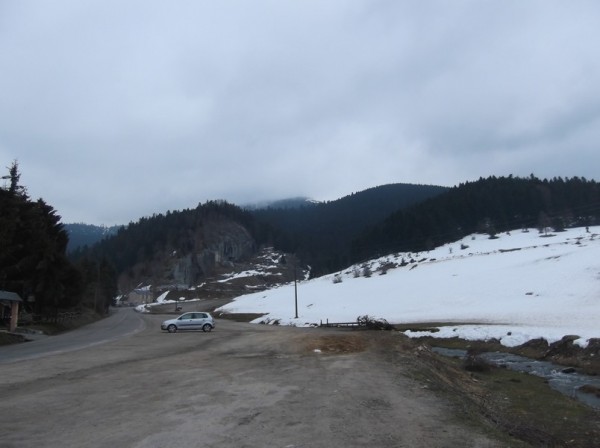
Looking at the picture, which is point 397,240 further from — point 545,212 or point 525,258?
point 525,258

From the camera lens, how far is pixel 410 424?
9430 mm

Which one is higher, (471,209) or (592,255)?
(471,209)

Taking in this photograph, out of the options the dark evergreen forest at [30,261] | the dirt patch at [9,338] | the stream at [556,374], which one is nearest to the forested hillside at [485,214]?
the dark evergreen forest at [30,261]

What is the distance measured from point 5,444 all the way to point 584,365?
25.1m

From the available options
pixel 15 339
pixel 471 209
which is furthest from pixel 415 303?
pixel 471 209

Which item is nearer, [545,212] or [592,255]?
[592,255]

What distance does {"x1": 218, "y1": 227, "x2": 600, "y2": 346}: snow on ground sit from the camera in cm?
4128

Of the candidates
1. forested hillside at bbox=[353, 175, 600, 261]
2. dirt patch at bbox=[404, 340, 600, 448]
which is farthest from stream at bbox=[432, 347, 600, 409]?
forested hillside at bbox=[353, 175, 600, 261]

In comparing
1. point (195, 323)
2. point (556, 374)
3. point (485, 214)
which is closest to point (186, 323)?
point (195, 323)

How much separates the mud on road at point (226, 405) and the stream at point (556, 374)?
598 cm

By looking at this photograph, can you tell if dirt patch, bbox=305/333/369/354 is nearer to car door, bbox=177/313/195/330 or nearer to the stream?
the stream


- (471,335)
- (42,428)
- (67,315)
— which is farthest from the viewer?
(67,315)

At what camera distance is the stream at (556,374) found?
17703 mm

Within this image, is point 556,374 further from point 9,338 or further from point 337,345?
point 9,338
